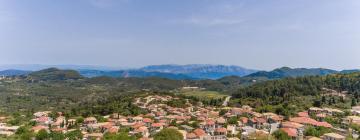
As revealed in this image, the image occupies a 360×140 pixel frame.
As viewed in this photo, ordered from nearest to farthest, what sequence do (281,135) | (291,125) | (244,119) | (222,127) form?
1. (281,135)
2. (291,125)
3. (222,127)
4. (244,119)

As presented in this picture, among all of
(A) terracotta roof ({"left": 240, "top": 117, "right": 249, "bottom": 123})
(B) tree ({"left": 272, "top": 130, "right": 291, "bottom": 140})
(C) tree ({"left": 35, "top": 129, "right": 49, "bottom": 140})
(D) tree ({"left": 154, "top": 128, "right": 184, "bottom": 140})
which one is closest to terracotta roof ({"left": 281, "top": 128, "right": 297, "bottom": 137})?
(B) tree ({"left": 272, "top": 130, "right": 291, "bottom": 140})

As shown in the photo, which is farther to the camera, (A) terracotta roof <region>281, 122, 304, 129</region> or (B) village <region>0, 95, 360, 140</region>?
(A) terracotta roof <region>281, 122, 304, 129</region>

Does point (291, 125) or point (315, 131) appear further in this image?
point (291, 125)

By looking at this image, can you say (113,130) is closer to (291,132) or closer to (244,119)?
(244,119)

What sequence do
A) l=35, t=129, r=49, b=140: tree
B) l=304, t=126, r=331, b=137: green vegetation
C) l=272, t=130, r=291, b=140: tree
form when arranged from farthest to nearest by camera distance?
l=35, t=129, r=49, b=140: tree < l=304, t=126, r=331, b=137: green vegetation < l=272, t=130, r=291, b=140: tree

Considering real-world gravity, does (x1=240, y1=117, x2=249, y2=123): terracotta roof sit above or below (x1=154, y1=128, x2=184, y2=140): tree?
below

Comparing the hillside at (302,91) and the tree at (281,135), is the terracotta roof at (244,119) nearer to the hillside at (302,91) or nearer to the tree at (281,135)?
the tree at (281,135)

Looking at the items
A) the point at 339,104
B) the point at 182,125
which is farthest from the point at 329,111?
the point at 182,125

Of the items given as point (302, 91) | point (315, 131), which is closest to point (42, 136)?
point (315, 131)

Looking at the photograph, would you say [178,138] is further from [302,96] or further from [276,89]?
[276,89]

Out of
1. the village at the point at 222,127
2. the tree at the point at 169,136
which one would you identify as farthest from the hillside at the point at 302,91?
the tree at the point at 169,136

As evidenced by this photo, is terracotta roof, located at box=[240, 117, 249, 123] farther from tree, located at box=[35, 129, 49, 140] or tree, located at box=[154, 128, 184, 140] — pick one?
tree, located at box=[35, 129, 49, 140]
